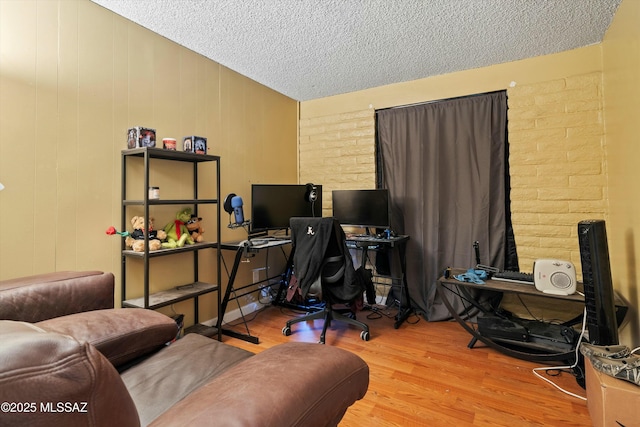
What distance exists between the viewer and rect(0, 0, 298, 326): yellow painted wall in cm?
167

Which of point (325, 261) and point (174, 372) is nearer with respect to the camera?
point (174, 372)

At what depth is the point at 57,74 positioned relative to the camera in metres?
1.83

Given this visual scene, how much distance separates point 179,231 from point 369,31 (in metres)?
2.05

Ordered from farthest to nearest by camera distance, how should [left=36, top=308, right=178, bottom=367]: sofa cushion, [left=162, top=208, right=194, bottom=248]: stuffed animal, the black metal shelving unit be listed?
[left=162, top=208, right=194, bottom=248]: stuffed animal → the black metal shelving unit → [left=36, top=308, right=178, bottom=367]: sofa cushion

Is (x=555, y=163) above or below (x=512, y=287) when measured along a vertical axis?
above

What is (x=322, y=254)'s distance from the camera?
2.37 m

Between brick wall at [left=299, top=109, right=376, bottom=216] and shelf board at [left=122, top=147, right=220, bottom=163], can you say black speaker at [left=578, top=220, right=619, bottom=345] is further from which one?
shelf board at [left=122, top=147, right=220, bottom=163]

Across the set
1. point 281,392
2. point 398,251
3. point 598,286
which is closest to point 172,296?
point 281,392

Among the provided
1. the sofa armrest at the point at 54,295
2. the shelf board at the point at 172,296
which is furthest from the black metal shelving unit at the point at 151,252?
the sofa armrest at the point at 54,295

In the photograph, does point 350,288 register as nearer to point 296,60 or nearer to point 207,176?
point 207,176

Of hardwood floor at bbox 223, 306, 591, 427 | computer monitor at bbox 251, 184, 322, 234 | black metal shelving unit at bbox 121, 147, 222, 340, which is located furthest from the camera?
computer monitor at bbox 251, 184, 322, 234

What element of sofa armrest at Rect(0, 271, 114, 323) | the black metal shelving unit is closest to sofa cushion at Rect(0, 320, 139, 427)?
sofa armrest at Rect(0, 271, 114, 323)

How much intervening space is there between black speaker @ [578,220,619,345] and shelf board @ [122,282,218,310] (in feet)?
8.01

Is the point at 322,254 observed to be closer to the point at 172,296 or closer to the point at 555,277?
the point at 172,296
